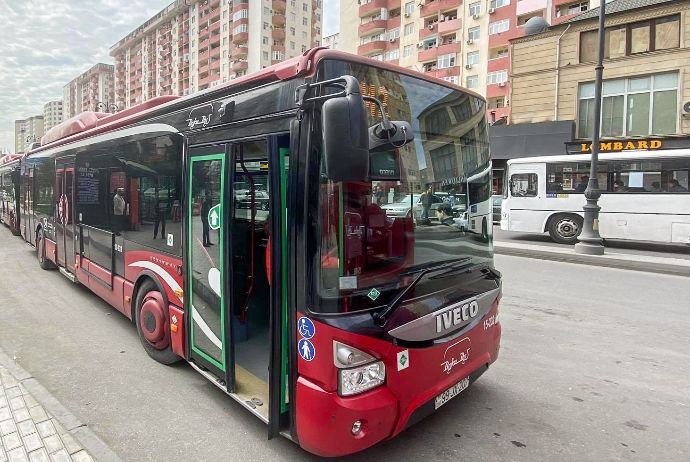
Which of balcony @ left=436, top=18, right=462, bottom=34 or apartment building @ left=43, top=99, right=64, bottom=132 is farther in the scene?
apartment building @ left=43, top=99, right=64, bottom=132

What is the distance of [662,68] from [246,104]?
24222 millimetres

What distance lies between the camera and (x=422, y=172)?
3086 mm

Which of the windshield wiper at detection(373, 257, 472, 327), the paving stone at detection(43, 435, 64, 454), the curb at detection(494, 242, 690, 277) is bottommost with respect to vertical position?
the paving stone at detection(43, 435, 64, 454)

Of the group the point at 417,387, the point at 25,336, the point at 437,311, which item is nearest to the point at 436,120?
the point at 437,311

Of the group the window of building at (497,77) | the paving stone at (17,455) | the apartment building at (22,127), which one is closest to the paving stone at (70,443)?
the paving stone at (17,455)

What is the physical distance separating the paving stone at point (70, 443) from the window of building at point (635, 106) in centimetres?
2502

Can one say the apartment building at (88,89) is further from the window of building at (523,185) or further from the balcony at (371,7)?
the window of building at (523,185)

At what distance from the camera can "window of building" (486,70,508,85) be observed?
38250mm

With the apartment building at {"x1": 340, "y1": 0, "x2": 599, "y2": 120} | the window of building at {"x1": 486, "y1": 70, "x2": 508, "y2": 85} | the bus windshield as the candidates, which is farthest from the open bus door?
the window of building at {"x1": 486, "y1": 70, "x2": 508, "y2": 85}

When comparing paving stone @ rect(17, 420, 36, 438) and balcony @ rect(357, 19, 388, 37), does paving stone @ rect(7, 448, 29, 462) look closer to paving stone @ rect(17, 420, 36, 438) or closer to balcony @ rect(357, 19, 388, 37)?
paving stone @ rect(17, 420, 36, 438)

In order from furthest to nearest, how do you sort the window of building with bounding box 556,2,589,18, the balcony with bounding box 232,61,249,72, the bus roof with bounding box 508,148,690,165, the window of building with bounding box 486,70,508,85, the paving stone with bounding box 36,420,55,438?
the balcony with bounding box 232,61,249,72 → the window of building with bounding box 486,70,508,85 → the window of building with bounding box 556,2,589,18 → the bus roof with bounding box 508,148,690,165 → the paving stone with bounding box 36,420,55,438

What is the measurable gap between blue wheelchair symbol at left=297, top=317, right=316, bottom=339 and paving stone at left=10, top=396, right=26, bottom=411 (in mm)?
2652

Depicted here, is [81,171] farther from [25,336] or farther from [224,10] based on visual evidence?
[224,10]

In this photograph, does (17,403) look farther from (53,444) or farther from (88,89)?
(88,89)
